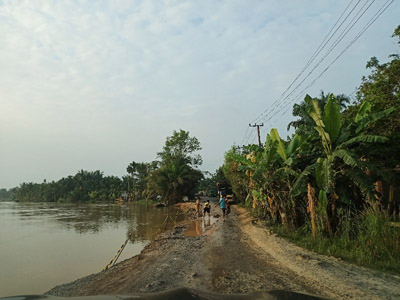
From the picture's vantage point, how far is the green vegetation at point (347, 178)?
6223 millimetres

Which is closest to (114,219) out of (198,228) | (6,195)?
(198,228)

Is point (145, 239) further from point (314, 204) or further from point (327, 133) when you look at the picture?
point (327, 133)

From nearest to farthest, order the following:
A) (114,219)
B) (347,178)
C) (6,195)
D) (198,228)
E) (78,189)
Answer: (347,178), (198,228), (114,219), (78,189), (6,195)

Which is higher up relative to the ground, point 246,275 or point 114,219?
point 246,275

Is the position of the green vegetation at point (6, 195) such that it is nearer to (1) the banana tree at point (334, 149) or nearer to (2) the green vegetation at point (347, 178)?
(2) the green vegetation at point (347, 178)

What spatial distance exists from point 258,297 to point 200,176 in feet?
122

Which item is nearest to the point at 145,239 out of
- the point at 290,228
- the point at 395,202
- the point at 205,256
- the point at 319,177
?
the point at 205,256

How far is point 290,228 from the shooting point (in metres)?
9.70

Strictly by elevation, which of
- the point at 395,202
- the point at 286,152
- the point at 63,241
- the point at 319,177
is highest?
the point at 286,152

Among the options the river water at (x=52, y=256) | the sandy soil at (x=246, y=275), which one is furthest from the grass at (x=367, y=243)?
the river water at (x=52, y=256)

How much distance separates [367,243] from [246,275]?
3.07 metres

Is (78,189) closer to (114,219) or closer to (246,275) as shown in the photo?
(114,219)

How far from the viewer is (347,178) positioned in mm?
7719

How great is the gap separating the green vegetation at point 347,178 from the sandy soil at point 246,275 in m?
0.80
